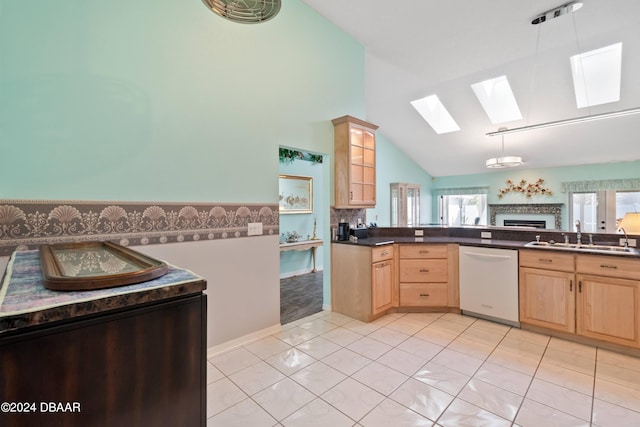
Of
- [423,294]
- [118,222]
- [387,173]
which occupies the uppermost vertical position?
[387,173]

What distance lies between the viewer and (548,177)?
7.30 metres

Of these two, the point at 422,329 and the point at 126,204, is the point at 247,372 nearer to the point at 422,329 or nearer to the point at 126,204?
the point at 126,204

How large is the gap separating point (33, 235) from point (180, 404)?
1.62 meters

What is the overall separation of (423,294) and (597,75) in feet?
15.8

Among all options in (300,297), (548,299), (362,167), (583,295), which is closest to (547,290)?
(548,299)

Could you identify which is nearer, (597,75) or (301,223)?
(597,75)

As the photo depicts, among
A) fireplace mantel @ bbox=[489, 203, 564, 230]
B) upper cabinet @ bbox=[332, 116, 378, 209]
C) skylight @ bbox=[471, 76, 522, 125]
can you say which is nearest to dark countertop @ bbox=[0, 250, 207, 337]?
upper cabinet @ bbox=[332, 116, 378, 209]

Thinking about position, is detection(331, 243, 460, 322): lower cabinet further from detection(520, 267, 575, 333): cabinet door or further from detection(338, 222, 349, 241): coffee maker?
detection(520, 267, 575, 333): cabinet door

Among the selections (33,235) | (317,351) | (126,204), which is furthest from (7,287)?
(317,351)

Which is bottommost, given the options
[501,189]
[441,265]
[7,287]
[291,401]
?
[291,401]

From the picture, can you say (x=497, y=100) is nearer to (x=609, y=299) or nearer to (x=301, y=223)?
(x=609, y=299)

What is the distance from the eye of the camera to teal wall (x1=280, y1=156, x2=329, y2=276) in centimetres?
536

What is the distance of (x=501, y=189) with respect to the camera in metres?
8.05

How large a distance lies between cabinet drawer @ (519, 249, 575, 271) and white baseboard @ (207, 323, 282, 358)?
2.73 meters
